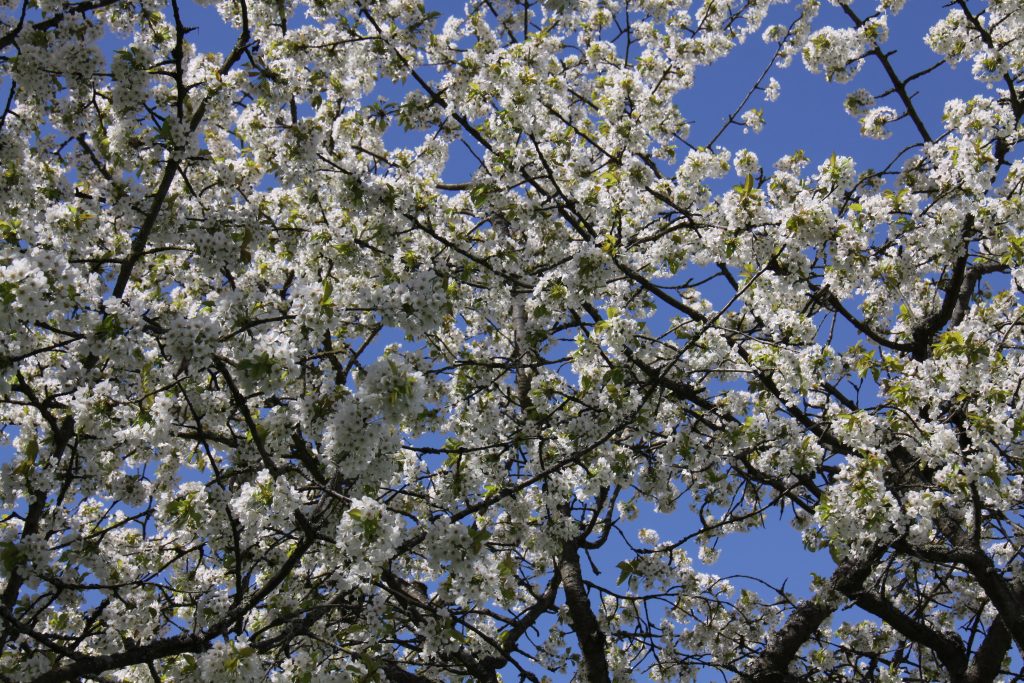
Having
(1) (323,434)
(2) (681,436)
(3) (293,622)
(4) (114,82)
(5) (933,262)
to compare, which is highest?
(5) (933,262)

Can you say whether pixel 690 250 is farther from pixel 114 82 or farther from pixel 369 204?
pixel 114 82

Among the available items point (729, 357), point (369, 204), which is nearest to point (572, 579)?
point (729, 357)

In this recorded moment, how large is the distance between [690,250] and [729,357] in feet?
3.20

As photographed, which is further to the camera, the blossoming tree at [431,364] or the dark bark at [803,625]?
the dark bark at [803,625]

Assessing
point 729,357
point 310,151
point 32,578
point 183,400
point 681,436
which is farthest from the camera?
point 729,357

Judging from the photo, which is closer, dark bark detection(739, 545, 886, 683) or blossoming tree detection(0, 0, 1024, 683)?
blossoming tree detection(0, 0, 1024, 683)

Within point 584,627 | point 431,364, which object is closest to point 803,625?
point 584,627

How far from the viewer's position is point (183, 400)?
215 inches

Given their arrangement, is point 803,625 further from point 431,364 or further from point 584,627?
point 431,364

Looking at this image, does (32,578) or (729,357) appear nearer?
(32,578)

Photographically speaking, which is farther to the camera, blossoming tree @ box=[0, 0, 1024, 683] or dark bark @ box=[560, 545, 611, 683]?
dark bark @ box=[560, 545, 611, 683]

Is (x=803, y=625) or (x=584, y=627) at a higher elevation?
(x=803, y=625)

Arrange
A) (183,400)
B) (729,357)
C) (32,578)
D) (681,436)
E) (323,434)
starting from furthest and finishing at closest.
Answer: (729,357), (681,436), (183,400), (32,578), (323,434)

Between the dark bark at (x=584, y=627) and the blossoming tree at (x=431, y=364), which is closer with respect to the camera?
the blossoming tree at (x=431, y=364)
